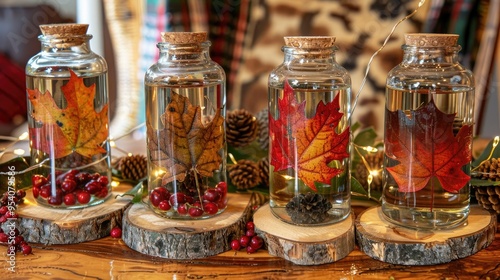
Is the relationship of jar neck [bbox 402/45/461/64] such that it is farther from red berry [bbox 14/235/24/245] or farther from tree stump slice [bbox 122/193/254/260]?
red berry [bbox 14/235/24/245]

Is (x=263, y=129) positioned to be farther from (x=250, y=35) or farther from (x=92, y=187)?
(x=250, y=35)

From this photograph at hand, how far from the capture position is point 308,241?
75 centimetres

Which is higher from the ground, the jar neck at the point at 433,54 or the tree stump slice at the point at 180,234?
the jar neck at the point at 433,54

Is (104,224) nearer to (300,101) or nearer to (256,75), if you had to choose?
(300,101)

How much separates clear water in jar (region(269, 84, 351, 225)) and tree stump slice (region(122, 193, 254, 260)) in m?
0.06

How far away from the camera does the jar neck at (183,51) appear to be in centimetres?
82

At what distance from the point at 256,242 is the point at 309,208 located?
0.08 meters

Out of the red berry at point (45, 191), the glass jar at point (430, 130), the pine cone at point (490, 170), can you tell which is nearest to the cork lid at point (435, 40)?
the glass jar at point (430, 130)

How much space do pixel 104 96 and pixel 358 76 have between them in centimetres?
111

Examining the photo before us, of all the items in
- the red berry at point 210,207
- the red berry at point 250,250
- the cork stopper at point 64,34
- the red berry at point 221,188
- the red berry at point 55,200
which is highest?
the cork stopper at point 64,34

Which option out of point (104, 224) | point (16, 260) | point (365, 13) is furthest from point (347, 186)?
point (365, 13)

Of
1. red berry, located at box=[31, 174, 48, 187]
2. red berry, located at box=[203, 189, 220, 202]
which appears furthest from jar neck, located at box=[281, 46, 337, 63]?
red berry, located at box=[31, 174, 48, 187]

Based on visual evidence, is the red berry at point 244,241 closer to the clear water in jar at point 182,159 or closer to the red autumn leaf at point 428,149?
the clear water in jar at point 182,159

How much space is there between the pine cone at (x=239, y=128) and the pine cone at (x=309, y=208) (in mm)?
297
